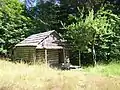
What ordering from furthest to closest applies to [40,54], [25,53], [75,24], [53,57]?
1. [25,53]
2. [53,57]
3. [75,24]
4. [40,54]

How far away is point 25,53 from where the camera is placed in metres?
25.8

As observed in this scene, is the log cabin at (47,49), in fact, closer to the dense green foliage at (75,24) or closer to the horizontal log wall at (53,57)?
the horizontal log wall at (53,57)

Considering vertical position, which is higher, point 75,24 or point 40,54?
point 75,24

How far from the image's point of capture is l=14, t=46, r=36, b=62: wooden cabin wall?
24.2 metres

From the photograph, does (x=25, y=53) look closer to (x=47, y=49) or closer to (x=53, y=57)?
(x=47, y=49)

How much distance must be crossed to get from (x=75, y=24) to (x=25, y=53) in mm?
5715

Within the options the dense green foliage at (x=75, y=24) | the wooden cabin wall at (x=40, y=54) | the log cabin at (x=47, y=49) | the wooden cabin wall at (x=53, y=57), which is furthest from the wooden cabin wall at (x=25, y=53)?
the dense green foliage at (x=75, y=24)

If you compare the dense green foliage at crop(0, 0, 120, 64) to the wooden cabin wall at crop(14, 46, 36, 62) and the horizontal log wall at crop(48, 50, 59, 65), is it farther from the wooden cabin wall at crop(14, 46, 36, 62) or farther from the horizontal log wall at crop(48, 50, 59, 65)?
the wooden cabin wall at crop(14, 46, 36, 62)

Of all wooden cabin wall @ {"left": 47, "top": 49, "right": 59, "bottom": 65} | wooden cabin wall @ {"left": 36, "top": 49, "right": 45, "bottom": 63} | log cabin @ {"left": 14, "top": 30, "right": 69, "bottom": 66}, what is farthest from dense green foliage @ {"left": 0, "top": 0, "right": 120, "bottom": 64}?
wooden cabin wall @ {"left": 36, "top": 49, "right": 45, "bottom": 63}

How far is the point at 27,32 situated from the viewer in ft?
101

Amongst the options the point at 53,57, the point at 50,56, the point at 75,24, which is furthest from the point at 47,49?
the point at 75,24

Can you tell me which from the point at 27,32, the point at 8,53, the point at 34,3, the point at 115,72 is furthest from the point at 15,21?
the point at 115,72

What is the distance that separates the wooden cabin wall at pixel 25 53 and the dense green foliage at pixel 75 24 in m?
2.03

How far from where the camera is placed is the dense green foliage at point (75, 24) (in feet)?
75.1
